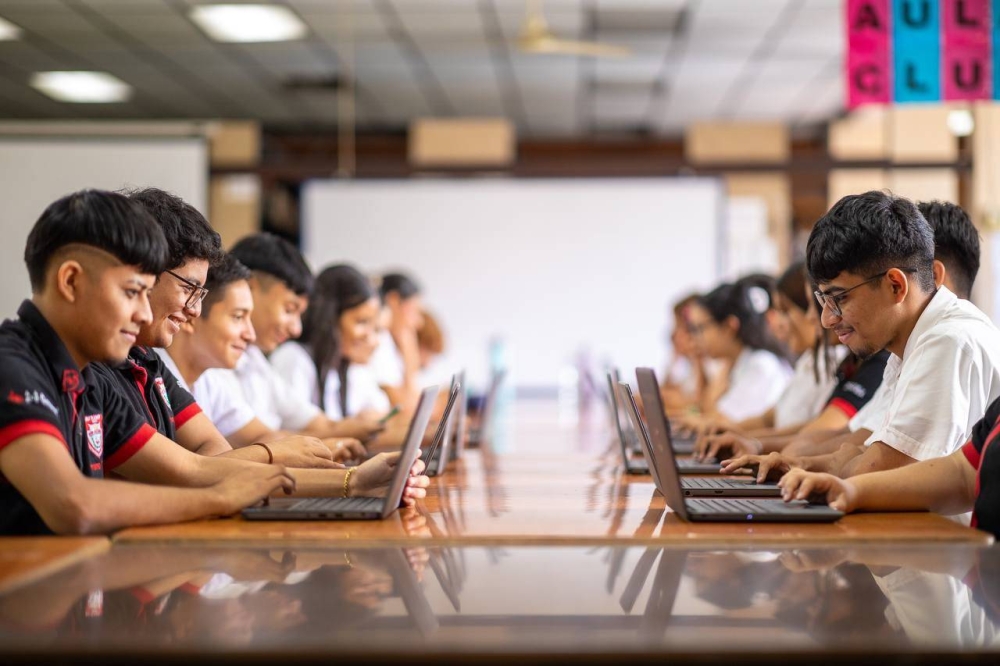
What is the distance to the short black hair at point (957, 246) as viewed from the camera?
7.68 feet

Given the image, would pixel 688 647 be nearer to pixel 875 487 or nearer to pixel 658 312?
pixel 875 487

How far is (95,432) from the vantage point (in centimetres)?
176

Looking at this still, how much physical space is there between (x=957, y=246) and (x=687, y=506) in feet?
3.47

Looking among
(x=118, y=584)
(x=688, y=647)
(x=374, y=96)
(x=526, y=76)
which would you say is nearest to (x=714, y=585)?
(x=688, y=647)

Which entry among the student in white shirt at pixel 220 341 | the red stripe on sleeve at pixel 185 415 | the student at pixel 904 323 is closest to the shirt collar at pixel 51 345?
the red stripe on sleeve at pixel 185 415

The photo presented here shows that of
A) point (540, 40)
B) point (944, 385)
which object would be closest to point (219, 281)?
point (944, 385)

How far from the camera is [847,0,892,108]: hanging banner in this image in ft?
13.3

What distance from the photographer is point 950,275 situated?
2352 mm

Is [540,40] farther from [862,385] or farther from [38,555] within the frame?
[38,555]

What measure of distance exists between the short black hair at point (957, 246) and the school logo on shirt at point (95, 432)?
1.70m

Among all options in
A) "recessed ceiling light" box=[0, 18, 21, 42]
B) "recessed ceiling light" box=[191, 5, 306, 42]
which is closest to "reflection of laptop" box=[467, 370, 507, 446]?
"recessed ceiling light" box=[191, 5, 306, 42]

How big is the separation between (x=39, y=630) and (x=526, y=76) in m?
7.37

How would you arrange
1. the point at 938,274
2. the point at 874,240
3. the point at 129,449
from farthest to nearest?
the point at 938,274 < the point at 874,240 < the point at 129,449

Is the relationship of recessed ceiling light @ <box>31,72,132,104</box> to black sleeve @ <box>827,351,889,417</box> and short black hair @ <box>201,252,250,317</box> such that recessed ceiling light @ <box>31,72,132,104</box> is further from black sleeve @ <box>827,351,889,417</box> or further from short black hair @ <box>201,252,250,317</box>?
black sleeve @ <box>827,351,889,417</box>
